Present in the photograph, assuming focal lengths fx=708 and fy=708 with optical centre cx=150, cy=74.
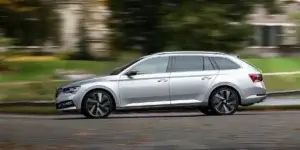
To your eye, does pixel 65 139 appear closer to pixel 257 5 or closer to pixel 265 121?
pixel 257 5

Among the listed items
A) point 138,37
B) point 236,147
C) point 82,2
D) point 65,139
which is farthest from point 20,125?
point 82,2

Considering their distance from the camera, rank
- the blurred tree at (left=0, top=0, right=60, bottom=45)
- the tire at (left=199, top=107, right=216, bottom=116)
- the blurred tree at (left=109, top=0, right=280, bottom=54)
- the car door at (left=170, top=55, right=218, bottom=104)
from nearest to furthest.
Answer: the blurred tree at (left=0, top=0, right=60, bottom=45), the blurred tree at (left=109, top=0, right=280, bottom=54), the car door at (left=170, top=55, right=218, bottom=104), the tire at (left=199, top=107, right=216, bottom=116)

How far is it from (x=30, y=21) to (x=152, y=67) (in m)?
9.99

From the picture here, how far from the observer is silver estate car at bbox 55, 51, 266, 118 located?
15984mm

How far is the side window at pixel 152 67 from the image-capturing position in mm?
16078

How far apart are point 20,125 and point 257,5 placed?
6227 millimetres

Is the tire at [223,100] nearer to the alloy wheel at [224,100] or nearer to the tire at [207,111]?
the alloy wheel at [224,100]

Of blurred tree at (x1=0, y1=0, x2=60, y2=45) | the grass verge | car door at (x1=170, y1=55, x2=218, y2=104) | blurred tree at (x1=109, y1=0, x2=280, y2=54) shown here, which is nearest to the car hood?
car door at (x1=170, y1=55, x2=218, y2=104)

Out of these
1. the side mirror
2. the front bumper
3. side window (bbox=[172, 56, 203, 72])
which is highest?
side window (bbox=[172, 56, 203, 72])

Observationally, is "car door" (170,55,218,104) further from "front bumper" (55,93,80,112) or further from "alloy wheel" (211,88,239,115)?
"front bumper" (55,93,80,112)

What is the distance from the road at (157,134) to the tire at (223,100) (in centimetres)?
66

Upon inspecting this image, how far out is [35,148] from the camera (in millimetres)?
9781

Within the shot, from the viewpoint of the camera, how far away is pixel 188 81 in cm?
1620

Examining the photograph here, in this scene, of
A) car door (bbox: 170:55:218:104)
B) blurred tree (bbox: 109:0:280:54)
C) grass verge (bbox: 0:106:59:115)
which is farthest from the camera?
grass verge (bbox: 0:106:59:115)
